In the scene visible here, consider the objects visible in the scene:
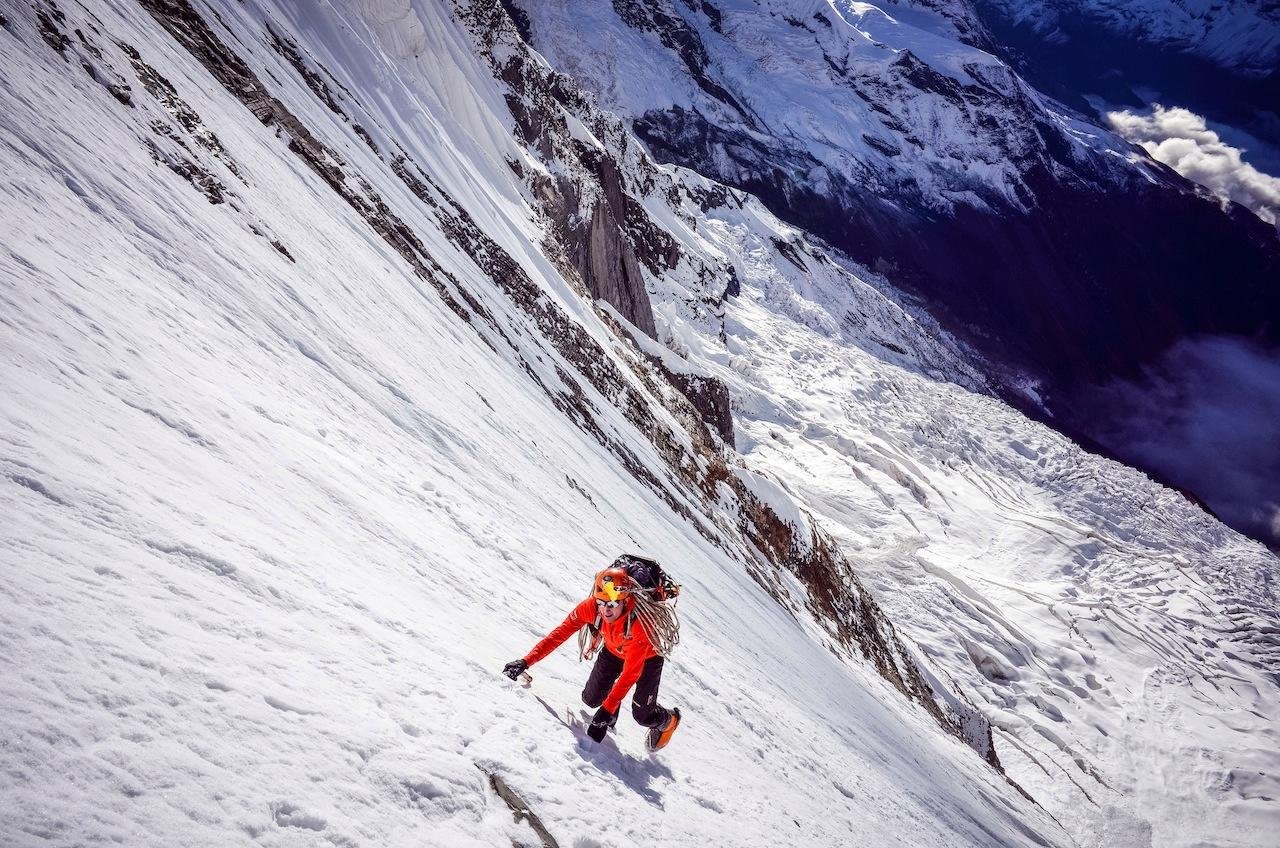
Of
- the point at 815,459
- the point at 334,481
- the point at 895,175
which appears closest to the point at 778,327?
the point at 815,459

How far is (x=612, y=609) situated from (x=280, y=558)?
2.34m

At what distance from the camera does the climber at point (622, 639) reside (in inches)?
199

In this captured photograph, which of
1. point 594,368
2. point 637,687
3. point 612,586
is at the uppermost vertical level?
point 594,368

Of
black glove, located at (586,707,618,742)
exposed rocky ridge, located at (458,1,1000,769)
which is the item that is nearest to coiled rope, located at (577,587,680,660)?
black glove, located at (586,707,618,742)

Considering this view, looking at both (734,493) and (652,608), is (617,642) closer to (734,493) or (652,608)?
(652,608)

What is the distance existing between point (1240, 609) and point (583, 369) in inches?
3617

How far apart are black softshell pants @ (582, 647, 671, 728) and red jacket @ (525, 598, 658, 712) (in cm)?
6

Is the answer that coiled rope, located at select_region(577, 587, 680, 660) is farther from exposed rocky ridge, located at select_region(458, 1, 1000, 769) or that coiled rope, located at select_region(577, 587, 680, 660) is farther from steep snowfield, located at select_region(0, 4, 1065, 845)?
exposed rocky ridge, located at select_region(458, 1, 1000, 769)

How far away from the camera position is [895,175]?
7470 inches

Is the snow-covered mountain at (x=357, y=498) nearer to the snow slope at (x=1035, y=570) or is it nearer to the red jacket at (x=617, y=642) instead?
the red jacket at (x=617, y=642)

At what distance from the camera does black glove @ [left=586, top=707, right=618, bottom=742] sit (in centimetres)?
500

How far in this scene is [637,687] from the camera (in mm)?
5434

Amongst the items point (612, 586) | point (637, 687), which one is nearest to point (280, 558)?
point (612, 586)

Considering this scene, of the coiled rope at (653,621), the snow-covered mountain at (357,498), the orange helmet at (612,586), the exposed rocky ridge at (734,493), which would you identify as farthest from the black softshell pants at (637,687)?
the exposed rocky ridge at (734,493)
